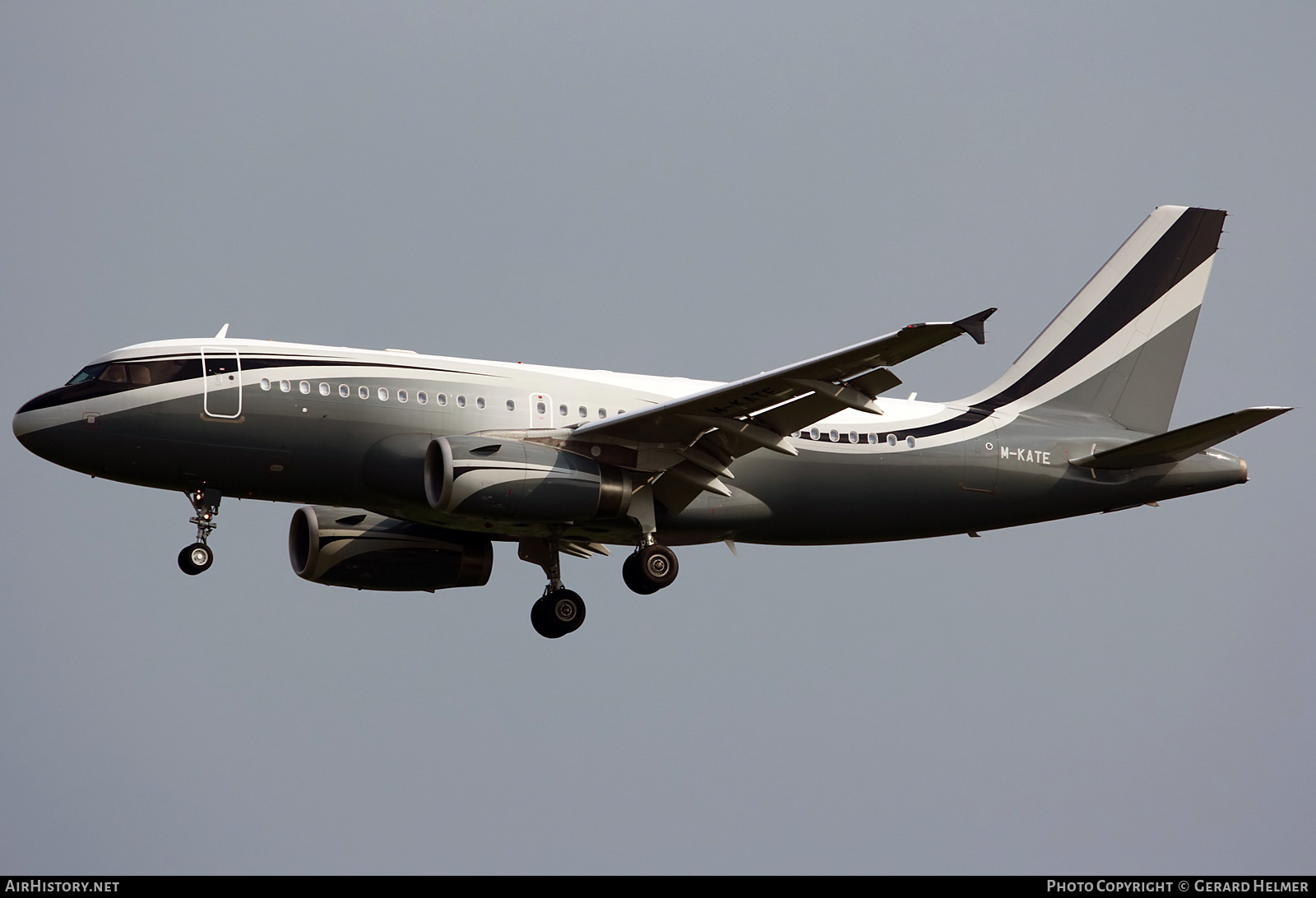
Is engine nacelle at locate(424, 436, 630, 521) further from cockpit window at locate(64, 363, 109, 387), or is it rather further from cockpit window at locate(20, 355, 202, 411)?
cockpit window at locate(64, 363, 109, 387)

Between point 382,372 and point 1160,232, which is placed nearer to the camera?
point 382,372

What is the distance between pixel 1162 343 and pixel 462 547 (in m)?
17.4

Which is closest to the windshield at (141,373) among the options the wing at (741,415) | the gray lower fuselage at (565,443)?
the gray lower fuselage at (565,443)

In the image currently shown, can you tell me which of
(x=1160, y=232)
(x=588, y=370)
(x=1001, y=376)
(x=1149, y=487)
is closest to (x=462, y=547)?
(x=588, y=370)

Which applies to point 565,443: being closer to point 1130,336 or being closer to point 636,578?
point 636,578

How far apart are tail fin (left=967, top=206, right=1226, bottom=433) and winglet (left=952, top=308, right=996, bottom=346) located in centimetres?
1150

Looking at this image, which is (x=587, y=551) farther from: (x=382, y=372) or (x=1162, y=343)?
(x=1162, y=343)

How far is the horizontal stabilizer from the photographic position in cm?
3150

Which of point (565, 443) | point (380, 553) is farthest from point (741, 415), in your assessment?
point (380, 553)

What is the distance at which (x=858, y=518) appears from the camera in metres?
32.3

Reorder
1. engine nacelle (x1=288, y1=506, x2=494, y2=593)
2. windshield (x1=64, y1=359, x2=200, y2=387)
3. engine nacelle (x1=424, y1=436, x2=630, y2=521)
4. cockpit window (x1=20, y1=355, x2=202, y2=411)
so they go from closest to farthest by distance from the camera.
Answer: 1. engine nacelle (x1=424, y1=436, x2=630, y2=521)
2. cockpit window (x1=20, y1=355, x2=202, y2=411)
3. windshield (x1=64, y1=359, x2=200, y2=387)
4. engine nacelle (x1=288, y1=506, x2=494, y2=593)

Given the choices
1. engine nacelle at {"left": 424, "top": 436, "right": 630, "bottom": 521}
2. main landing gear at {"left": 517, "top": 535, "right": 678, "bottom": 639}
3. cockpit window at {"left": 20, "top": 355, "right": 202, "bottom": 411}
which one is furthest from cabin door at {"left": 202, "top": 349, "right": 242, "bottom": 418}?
main landing gear at {"left": 517, "top": 535, "right": 678, "bottom": 639}

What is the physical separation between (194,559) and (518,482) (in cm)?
633

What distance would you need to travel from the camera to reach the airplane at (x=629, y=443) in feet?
92.3
